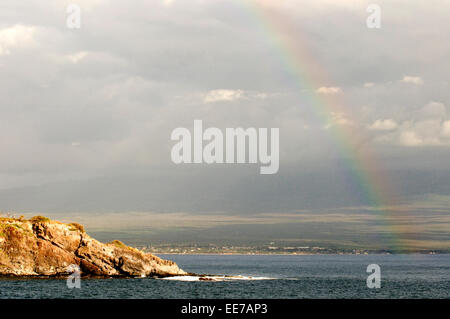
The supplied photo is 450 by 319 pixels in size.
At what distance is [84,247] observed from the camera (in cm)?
10606

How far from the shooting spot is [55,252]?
10375cm

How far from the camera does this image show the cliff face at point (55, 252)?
10188 cm

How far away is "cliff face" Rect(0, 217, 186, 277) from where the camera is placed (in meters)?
102
